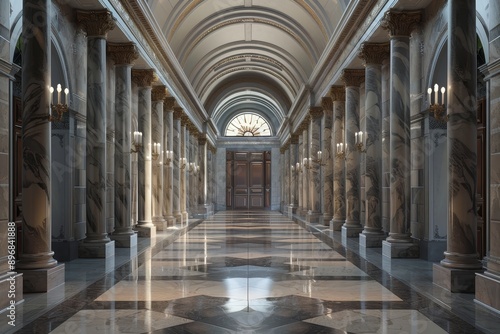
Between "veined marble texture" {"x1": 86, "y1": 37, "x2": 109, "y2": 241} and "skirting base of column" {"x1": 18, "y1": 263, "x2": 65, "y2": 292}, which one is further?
"veined marble texture" {"x1": 86, "y1": 37, "x2": 109, "y2": 241}

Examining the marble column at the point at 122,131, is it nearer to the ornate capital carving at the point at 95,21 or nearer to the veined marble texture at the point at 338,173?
the ornate capital carving at the point at 95,21

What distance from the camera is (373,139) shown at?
14430 millimetres

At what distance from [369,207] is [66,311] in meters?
9.02

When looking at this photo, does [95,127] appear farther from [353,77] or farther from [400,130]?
[353,77]

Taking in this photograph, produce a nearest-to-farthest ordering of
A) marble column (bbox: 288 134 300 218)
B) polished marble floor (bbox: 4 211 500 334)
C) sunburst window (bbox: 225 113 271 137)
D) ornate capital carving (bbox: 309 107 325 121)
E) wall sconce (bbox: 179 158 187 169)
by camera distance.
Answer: polished marble floor (bbox: 4 211 500 334) → ornate capital carving (bbox: 309 107 325 121) → wall sconce (bbox: 179 158 187 169) → marble column (bbox: 288 134 300 218) → sunburst window (bbox: 225 113 271 137)

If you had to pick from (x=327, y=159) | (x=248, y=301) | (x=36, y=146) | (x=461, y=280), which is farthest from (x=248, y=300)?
(x=327, y=159)

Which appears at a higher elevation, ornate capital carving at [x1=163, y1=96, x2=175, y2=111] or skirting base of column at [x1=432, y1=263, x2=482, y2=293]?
ornate capital carving at [x1=163, y1=96, x2=175, y2=111]

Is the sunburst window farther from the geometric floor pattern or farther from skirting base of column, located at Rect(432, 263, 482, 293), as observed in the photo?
skirting base of column, located at Rect(432, 263, 482, 293)

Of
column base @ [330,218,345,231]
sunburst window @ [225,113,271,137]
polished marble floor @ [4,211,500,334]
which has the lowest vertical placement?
polished marble floor @ [4,211,500,334]

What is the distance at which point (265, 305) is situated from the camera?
6.99 metres

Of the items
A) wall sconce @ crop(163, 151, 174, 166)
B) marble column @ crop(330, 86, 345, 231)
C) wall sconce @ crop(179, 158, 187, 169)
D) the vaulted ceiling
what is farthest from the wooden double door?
marble column @ crop(330, 86, 345, 231)

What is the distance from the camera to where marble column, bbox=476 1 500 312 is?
6.95 m

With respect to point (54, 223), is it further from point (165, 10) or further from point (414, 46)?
point (165, 10)

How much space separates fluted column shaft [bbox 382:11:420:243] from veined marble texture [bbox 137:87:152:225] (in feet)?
26.0
